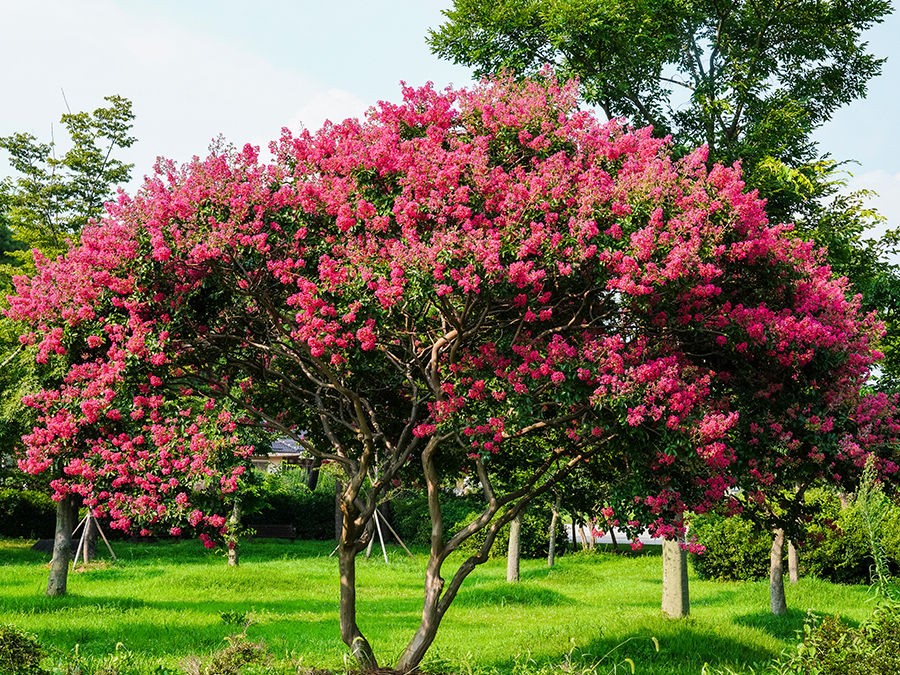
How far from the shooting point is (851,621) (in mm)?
16734

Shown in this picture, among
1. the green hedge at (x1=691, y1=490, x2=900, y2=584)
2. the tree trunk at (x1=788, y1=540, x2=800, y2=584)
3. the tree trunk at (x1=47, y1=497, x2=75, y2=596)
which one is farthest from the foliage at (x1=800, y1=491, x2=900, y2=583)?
the tree trunk at (x1=47, y1=497, x2=75, y2=596)

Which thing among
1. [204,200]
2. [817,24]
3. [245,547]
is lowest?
[245,547]

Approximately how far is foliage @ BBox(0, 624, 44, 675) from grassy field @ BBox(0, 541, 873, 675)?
2.83 ft

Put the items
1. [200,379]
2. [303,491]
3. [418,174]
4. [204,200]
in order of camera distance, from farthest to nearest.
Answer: [303,491] < [200,379] < [204,200] < [418,174]

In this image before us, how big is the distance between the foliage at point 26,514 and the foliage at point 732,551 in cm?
2595

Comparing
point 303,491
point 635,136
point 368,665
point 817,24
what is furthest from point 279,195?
point 303,491

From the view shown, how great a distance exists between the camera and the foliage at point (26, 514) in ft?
112

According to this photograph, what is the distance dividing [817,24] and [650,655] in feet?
42.8

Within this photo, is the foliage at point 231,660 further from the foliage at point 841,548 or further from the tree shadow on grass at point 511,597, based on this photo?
the foliage at point 841,548

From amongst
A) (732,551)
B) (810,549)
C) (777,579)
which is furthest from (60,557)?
(810,549)

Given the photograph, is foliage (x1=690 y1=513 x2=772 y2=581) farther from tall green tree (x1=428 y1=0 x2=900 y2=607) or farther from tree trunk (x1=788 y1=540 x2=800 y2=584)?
tall green tree (x1=428 y1=0 x2=900 y2=607)

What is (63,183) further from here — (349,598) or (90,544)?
(349,598)

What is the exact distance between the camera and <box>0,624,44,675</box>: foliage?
7.01 meters

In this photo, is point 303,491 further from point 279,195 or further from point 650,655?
point 279,195
